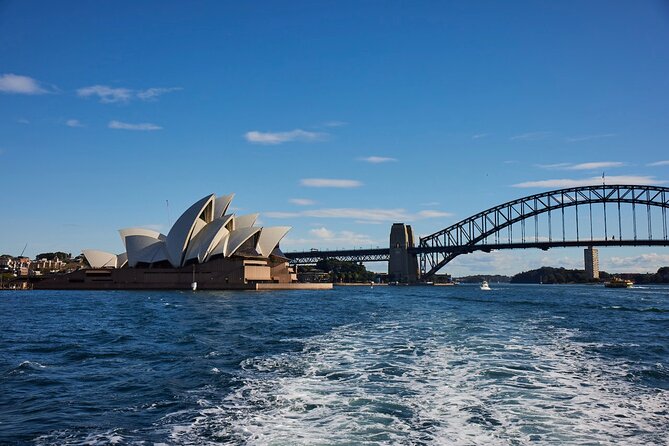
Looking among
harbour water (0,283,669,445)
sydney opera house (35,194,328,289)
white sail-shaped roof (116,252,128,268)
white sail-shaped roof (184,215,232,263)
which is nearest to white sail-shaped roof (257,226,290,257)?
sydney opera house (35,194,328,289)

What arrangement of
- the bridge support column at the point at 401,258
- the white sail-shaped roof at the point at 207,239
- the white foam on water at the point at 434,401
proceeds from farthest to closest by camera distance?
the bridge support column at the point at 401,258
the white sail-shaped roof at the point at 207,239
the white foam on water at the point at 434,401

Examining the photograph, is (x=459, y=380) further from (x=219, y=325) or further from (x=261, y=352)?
(x=219, y=325)

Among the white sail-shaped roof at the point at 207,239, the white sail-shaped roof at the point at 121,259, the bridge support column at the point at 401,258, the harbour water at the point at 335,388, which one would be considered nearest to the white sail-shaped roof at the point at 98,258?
the white sail-shaped roof at the point at 121,259

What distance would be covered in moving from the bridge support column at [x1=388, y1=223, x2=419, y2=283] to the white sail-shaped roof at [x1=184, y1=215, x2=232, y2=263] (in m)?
56.5

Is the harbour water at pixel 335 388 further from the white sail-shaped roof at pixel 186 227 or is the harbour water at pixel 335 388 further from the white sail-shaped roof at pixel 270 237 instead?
the white sail-shaped roof at pixel 270 237

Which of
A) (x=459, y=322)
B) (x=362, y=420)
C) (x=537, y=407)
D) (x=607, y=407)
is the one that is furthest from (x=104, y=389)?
(x=459, y=322)

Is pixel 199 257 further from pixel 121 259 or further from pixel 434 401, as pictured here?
pixel 434 401

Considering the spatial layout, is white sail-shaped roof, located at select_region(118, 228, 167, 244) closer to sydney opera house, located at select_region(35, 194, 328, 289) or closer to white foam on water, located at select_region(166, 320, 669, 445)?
sydney opera house, located at select_region(35, 194, 328, 289)

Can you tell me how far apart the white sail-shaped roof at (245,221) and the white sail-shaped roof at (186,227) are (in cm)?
Result: 539

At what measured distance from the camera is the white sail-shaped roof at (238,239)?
8450 centimetres

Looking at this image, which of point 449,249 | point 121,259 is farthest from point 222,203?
point 449,249

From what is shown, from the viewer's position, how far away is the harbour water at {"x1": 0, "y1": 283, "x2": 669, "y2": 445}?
342 inches

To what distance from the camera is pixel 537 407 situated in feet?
32.9

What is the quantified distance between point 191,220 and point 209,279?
9.53m
